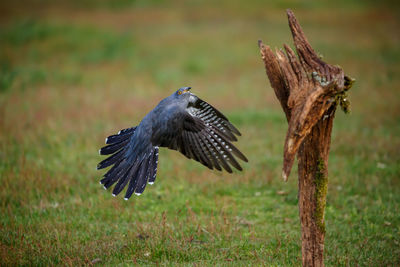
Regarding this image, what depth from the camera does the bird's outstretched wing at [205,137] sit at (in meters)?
5.92

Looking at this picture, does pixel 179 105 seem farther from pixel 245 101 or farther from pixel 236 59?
pixel 236 59

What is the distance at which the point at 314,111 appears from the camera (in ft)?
13.9

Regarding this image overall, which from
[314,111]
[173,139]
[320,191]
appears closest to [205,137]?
[173,139]

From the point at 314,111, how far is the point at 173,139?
2.44m

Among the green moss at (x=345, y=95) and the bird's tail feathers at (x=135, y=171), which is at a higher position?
the green moss at (x=345, y=95)

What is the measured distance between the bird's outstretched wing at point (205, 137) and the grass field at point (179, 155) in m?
1.08

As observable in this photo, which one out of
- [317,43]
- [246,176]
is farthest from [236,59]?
[246,176]

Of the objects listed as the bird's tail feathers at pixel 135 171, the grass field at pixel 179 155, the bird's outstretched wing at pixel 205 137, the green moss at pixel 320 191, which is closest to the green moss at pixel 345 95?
the green moss at pixel 320 191

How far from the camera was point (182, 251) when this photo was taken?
5.74 meters

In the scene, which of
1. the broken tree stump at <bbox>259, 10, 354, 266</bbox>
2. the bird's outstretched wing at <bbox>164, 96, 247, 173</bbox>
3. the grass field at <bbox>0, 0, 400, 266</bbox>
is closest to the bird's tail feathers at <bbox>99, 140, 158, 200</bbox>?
the bird's outstretched wing at <bbox>164, 96, 247, 173</bbox>

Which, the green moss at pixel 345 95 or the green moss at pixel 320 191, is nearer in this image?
the green moss at pixel 345 95

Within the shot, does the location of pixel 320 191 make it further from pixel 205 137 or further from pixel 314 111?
pixel 205 137

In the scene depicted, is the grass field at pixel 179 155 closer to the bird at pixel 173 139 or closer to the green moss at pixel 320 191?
the bird at pixel 173 139

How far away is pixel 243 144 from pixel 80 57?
12.7 meters
